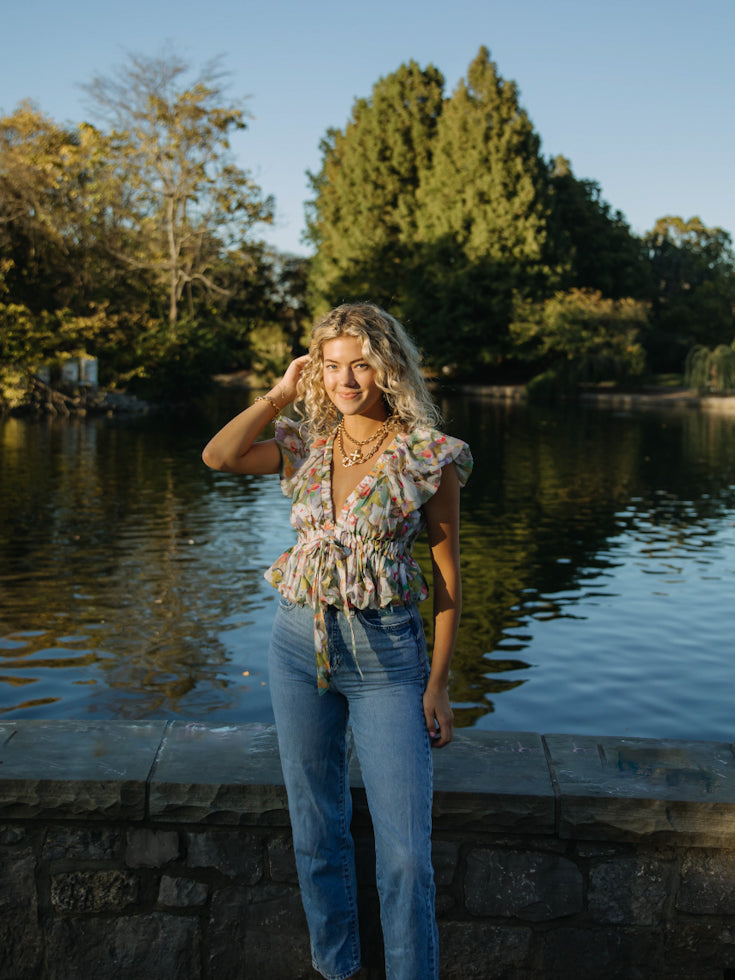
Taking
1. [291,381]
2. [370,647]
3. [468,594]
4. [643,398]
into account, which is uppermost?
[643,398]

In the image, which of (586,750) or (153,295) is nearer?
(586,750)

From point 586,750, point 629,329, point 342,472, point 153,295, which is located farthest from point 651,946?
point 629,329

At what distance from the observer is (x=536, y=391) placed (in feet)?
142

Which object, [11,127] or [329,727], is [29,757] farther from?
[11,127]

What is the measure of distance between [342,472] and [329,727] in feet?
2.02

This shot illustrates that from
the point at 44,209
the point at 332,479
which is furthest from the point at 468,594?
the point at 44,209

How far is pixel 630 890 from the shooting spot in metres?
2.47

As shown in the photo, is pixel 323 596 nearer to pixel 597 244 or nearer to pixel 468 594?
pixel 468 594

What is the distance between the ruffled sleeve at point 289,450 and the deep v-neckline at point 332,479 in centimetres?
13

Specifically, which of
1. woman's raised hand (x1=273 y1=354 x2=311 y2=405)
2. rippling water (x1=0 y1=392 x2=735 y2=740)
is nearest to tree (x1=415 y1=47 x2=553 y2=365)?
rippling water (x1=0 y1=392 x2=735 y2=740)

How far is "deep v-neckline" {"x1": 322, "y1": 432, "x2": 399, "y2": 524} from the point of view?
251 centimetres

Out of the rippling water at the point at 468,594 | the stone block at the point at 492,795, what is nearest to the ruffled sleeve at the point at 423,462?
the stone block at the point at 492,795

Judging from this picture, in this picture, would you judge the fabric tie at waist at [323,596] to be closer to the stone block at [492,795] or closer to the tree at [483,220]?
the stone block at [492,795]

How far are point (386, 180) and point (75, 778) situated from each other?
175ft
